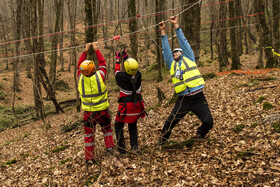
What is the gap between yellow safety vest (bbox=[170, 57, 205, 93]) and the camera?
13.8ft

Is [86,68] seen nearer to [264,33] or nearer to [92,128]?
[92,128]

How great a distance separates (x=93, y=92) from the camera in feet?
15.0

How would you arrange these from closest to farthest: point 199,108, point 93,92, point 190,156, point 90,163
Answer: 1. point 190,156
2. point 199,108
3. point 93,92
4. point 90,163

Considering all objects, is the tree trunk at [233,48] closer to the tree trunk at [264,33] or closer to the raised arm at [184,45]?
the tree trunk at [264,33]

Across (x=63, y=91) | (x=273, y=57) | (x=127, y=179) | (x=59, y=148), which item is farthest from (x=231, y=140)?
(x=63, y=91)

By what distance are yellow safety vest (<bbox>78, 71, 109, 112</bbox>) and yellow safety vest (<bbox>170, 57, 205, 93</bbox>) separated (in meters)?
1.68

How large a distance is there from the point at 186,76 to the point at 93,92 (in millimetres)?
2106

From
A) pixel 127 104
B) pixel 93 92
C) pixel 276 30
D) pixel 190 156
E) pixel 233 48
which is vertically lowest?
pixel 190 156

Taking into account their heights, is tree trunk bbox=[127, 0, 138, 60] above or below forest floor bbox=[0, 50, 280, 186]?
above

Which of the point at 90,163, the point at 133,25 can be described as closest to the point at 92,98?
the point at 90,163

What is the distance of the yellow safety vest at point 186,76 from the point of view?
13.8 ft

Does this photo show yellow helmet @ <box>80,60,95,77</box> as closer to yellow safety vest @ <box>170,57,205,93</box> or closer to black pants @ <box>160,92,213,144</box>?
yellow safety vest @ <box>170,57,205,93</box>

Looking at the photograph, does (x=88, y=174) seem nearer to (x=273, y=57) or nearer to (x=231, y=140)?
(x=231, y=140)

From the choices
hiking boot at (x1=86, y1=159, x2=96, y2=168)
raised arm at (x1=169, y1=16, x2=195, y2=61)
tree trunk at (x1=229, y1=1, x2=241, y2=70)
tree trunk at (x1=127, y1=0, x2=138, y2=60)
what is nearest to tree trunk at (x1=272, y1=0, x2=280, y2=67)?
tree trunk at (x1=229, y1=1, x2=241, y2=70)
